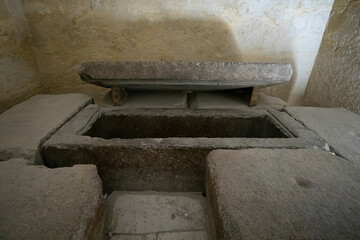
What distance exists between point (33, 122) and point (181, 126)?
1.38 meters

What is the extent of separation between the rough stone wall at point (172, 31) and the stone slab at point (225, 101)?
2.07ft

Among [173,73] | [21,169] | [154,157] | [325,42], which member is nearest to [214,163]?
[154,157]

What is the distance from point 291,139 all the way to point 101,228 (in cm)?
151

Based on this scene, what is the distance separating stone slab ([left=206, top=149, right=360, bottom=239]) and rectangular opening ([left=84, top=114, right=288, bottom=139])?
722mm

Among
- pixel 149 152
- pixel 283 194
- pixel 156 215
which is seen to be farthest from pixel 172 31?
pixel 283 194

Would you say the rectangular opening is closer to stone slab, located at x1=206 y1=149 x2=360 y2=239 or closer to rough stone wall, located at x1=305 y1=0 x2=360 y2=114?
stone slab, located at x1=206 y1=149 x2=360 y2=239

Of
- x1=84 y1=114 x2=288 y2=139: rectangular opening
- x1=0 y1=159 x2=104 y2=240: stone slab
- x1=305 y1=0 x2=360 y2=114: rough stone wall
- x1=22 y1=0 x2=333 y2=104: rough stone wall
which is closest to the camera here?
x1=0 y1=159 x2=104 y2=240: stone slab

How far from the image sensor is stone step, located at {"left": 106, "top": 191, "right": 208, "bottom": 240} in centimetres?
130

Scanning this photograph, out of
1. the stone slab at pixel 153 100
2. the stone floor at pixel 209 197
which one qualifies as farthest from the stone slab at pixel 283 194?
the stone slab at pixel 153 100

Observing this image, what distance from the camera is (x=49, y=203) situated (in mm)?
933

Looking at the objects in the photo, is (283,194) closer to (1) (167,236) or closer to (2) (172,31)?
(1) (167,236)

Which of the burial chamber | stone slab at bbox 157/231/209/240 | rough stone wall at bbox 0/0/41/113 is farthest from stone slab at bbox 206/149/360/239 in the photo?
rough stone wall at bbox 0/0/41/113

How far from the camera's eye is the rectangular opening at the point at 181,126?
79.1 inches

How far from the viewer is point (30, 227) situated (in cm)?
82
